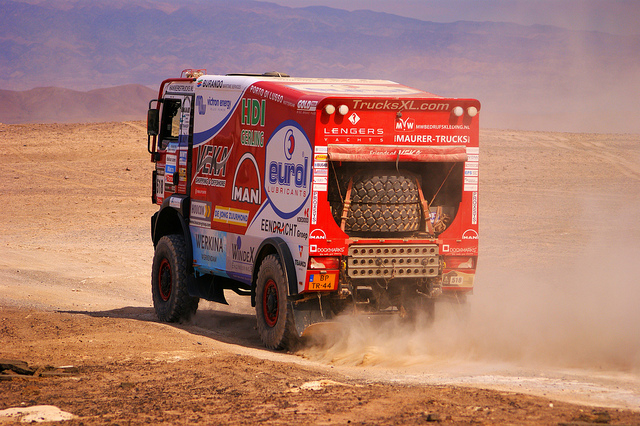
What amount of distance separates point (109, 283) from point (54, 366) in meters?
7.63

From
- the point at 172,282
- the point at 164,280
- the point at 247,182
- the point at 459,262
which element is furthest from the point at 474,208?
the point at 164,280

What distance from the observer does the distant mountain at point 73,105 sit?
563 feet

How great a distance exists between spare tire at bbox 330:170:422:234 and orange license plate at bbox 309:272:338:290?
67cm

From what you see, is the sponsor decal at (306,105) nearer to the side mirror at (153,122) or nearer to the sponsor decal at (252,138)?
the sponsor decal at (252,138)

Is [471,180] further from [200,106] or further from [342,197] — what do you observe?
[200,106]

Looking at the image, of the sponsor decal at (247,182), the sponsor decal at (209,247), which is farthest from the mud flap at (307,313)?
the sponsor decal at (209,247)

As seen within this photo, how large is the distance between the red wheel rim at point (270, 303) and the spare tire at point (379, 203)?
1.20 meters

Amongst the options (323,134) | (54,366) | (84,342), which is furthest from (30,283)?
(323,134)

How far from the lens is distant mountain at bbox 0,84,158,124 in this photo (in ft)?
563

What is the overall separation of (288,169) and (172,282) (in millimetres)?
3600

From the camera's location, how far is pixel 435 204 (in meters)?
10.7

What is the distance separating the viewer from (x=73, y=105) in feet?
605

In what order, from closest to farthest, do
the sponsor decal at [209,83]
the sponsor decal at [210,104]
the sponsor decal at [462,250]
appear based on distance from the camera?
Answer: the sponsor decal at [462,250] < the sponsor decal at [210,104] < the sponsor decal at [209,83]

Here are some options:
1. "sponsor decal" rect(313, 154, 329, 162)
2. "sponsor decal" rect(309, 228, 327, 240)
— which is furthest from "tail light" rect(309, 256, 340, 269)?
"sponsor decal" rect(313, 154, 329, 162)
